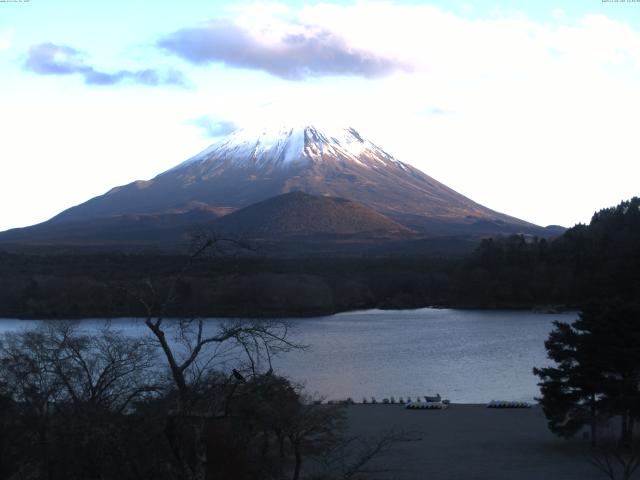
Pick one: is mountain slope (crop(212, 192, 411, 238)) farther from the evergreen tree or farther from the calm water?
the evergreen tree

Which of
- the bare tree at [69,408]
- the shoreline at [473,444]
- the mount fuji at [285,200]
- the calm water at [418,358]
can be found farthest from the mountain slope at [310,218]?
the bare tree at [69,408]

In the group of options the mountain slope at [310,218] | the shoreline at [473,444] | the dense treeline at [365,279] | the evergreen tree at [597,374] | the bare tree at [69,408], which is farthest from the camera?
the mountain slope at [310,218]

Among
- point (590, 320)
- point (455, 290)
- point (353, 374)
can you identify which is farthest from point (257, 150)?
point (590, 320)

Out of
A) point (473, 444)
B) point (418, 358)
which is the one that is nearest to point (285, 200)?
point (418, 358)

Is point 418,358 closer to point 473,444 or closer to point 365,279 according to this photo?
point 473,444

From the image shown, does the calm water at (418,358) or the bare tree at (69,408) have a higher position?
the bare tree at (69,408)

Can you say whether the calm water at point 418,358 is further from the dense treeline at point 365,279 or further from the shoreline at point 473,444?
the dense treeline at point 365,279
